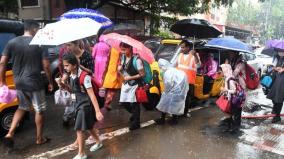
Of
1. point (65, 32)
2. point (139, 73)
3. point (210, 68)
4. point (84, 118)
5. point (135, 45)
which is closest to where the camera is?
point (84, 118)

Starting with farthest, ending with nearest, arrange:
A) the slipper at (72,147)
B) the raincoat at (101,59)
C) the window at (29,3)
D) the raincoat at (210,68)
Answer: the window at (29,3)
the raincoat at (210,68)
the raincoat at (101,59)
the slipper at (72,147)

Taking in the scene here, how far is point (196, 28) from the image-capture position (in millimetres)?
7547

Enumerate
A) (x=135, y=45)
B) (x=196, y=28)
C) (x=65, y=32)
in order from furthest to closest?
(x=196, y=28), (x=135, y=45), (x=65, y=32)

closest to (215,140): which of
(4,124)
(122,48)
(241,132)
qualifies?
(241,132)

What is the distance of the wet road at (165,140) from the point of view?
483 centimetres

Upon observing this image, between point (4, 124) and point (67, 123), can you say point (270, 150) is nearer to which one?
point (67, 123)

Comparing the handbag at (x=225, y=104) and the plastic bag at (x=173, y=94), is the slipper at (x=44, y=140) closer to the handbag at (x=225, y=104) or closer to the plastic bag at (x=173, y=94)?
the plastic bag at (x=173, y=94)

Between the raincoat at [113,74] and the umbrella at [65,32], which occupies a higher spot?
the umbrella at [65,32]

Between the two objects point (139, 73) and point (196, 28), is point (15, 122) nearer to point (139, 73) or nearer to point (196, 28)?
point (139, 73)

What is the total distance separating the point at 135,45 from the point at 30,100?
1.86 metres

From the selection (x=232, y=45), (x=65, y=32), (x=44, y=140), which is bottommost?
(x=44, y=140)

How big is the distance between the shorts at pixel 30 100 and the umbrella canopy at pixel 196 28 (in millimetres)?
3845

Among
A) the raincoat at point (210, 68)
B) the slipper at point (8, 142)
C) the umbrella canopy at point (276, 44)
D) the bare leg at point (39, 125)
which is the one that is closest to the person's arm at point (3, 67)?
the bare leg at point (39, 125)

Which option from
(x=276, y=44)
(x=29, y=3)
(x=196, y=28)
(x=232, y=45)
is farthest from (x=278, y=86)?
(x=29, y=3)
